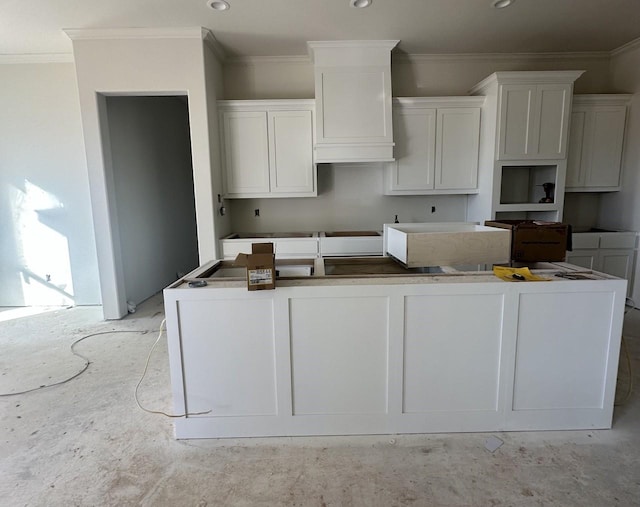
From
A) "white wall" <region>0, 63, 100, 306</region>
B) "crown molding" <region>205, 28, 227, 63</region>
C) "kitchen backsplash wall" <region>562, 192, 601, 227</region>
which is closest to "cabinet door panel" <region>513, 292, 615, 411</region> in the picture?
"kitchen backsplash wall" <region>562, 192, 601, 227</region>

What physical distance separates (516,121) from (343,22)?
76.8 inches

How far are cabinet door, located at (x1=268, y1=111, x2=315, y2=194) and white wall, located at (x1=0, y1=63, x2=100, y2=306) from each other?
85.0 inches

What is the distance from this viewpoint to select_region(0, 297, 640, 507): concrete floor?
1.45m

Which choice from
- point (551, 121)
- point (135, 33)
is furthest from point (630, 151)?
point (135, 33)

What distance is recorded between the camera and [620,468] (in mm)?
1571

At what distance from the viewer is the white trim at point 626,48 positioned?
357 cm

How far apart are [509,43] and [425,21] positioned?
115cm

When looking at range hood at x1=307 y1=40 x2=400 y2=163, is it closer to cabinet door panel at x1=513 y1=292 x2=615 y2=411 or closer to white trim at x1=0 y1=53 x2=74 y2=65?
cabinet door panel at x1=513 y1=292 x2=615 y2=411

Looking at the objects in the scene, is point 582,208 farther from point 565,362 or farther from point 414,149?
point 565,362

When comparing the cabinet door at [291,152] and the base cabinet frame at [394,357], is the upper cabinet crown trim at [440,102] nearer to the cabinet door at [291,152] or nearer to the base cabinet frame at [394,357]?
the cabinet door at [291,152]

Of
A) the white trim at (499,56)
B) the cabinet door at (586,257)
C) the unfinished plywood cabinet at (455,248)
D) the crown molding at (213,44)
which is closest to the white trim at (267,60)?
the crown molding at (213,44)

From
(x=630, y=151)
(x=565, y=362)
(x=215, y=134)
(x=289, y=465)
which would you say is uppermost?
(x=215, y=134)

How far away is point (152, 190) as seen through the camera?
14.3 ft

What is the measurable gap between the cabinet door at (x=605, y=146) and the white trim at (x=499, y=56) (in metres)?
0.71
